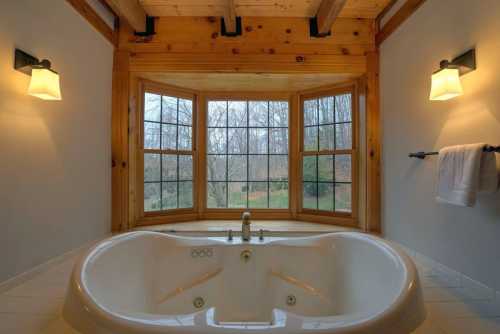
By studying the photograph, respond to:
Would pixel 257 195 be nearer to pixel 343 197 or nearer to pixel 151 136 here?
pixel 343 197

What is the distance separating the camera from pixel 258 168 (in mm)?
2578

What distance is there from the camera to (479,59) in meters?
1.24

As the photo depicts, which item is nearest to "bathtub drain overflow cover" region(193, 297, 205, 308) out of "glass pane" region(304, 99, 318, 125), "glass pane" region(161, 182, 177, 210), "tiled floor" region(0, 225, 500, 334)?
"tiled floor" region(0, 225, 500, 334)

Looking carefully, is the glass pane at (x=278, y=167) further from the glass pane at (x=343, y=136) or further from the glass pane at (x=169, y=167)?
the glass pane at (x=169, y=167)

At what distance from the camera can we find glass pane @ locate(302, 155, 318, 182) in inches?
97.2

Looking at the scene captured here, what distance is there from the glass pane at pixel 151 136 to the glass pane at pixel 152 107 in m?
0.06

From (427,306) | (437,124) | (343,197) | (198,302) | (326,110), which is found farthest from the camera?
(326,110)

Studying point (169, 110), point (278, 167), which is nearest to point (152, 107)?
point (169, 110)

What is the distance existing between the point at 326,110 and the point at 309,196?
2.74ft

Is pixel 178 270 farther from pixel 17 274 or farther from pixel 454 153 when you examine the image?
pixel 454 153

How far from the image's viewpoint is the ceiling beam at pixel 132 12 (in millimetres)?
1879

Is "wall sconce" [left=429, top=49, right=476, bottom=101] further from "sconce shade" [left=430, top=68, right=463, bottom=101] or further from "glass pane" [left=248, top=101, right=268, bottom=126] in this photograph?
"glass pane" [left=248, top=101, right=268, bottom=126]

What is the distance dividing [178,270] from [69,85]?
1.39m

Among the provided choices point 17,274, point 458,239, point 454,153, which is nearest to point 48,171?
point 17,274
